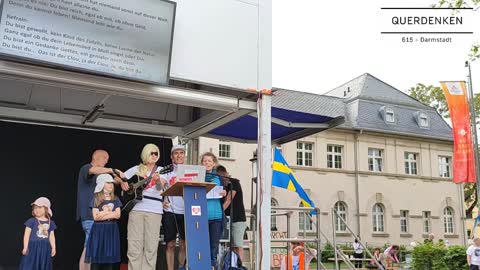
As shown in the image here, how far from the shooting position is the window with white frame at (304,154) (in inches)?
1283

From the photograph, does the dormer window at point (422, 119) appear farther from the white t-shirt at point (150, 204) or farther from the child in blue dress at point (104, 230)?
the child in blue dress at point (104, 230)

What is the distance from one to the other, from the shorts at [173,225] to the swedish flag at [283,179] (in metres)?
3.93

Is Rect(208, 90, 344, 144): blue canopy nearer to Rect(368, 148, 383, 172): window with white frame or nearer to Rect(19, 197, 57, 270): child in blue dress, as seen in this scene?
Rect(19, 197, 57, 270): child in blue dress

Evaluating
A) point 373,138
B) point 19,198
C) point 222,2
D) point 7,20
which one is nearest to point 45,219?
point 19,198

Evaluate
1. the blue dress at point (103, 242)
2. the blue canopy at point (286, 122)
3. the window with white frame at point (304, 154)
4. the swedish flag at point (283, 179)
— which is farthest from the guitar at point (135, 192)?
the window with white frame at point (304, 154)

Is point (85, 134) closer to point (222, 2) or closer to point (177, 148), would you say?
point (177, 148)

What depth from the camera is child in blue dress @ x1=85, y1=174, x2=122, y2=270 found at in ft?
18.6

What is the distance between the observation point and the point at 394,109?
38.2 metres

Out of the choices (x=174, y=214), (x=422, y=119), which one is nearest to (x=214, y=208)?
(x=174, y=214)

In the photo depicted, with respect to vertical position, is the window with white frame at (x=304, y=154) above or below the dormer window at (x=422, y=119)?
below

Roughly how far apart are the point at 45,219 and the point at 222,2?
3.30 m

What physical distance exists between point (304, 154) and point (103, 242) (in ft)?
91.1

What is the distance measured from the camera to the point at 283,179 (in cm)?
989

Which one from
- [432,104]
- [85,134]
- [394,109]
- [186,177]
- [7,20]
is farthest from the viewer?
[432,104]
